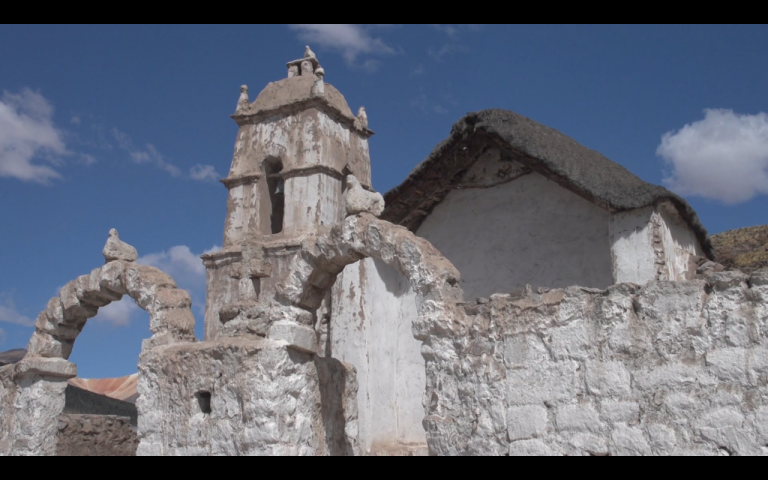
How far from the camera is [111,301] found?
10555mm

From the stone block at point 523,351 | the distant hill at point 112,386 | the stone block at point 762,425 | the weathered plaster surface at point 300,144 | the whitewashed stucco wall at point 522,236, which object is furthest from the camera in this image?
the distant hill at point 112,386

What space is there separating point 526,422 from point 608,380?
0.75 meters

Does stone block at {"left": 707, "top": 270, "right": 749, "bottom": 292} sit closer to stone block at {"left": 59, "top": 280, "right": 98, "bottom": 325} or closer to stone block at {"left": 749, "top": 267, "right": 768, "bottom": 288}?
stone block at {"left": 749, "top": 267, "right": 768, "bottom": 288}

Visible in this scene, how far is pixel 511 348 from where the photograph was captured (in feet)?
20.3

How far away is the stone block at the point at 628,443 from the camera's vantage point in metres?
5.47

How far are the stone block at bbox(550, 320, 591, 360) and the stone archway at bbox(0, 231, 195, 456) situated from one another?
496 cm

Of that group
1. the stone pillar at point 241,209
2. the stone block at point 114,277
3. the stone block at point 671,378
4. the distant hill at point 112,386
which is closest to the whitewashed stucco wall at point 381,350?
the stone block at point 114,277

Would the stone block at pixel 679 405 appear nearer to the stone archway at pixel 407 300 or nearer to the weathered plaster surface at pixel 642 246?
the stone archway at pixel 407 300

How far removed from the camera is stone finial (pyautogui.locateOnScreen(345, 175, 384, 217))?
7.59 metres

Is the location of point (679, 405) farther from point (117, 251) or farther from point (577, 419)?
point (117, 251)

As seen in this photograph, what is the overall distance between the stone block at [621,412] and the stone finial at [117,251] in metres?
6.83

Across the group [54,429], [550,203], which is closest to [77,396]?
[54,429]

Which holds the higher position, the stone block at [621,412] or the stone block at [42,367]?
the stone block at [42,367]
